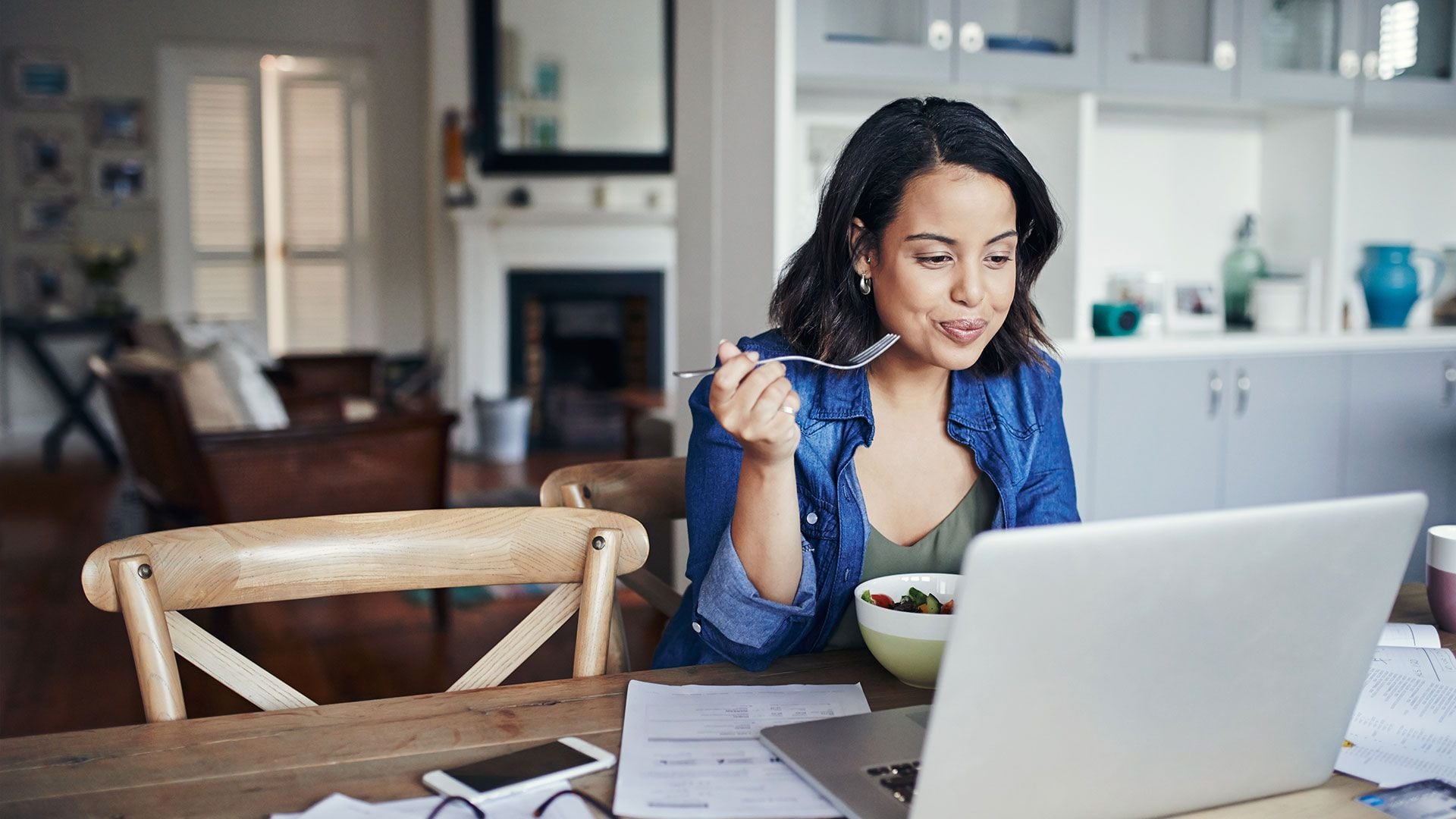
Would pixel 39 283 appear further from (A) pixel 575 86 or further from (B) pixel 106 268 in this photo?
(A) pixel 575 86

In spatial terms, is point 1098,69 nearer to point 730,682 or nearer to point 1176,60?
point 1176,60

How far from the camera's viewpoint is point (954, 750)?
681mm

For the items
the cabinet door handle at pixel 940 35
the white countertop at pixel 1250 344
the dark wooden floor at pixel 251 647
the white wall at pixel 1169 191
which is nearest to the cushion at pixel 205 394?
the dark wooden floor at pixel 251 647

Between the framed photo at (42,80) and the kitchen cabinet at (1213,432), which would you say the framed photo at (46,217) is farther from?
the kitchen cabinet at (1213,432)

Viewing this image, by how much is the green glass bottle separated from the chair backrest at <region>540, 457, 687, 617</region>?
8.46 feet

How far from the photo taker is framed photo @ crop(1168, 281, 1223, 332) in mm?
3467

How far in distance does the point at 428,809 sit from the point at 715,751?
22 centimetres

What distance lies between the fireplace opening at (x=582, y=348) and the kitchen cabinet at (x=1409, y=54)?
3913mm

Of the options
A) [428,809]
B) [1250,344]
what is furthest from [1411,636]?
[1250,344]

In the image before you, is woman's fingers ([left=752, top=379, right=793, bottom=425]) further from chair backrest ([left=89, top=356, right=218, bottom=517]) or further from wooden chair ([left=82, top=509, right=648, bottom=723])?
chair backrest ([left=89, top=356, right=218, bottom=517])

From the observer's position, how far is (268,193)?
704 centimetres

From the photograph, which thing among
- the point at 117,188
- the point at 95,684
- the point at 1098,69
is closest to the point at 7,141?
the point at 117,188

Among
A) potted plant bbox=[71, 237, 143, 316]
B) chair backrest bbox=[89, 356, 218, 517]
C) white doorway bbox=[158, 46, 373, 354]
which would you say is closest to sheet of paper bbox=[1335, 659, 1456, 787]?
chair backrest bbox=[89, 356, 218, 517]

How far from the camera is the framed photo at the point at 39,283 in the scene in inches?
263
